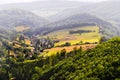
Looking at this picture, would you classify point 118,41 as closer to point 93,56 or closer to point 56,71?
point 93,56

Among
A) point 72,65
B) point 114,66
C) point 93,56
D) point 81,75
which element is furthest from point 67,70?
point 114,66

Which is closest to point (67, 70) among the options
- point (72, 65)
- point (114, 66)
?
point (72, 65)

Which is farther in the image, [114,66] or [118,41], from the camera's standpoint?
[118,41]

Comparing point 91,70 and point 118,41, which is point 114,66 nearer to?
point 91,70

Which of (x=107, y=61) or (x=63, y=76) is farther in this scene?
(x=63, y=76)

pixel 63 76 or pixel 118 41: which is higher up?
pixel 118 41

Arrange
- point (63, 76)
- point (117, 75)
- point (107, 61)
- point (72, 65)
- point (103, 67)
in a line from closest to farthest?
1. point (117, 75)
2. point (103, 67)
3. point (107, 61)
4. point (63, 76)
5. point (72, 65)

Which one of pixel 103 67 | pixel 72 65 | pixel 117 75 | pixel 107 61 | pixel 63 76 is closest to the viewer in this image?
pixel 117 75

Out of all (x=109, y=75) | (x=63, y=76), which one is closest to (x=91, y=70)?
(x=109, y=75)

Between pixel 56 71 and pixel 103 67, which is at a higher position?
pixel 103 67
